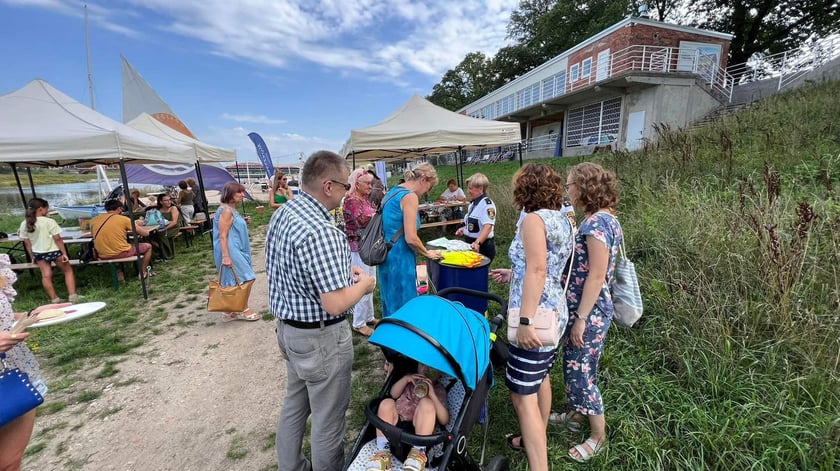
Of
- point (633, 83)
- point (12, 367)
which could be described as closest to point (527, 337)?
point (12, 367)

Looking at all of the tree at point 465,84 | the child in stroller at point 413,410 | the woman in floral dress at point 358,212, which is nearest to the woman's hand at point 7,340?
the child in stroller at point 413,410

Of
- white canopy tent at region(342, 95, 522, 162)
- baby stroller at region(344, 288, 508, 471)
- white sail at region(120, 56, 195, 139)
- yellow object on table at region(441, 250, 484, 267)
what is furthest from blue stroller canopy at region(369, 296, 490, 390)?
white sail at region(120, 56, 195, 139)

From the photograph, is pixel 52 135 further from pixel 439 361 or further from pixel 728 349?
pixel 728 349

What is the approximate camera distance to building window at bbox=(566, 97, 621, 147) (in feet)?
65.0

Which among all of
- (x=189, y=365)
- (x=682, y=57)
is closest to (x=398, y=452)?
(x=189, y=365)

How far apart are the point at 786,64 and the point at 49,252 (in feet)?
76.0

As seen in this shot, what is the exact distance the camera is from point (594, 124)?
21.5 m

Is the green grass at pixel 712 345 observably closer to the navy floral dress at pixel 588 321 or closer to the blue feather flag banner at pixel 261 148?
the navy floral dress at pixel 588 321

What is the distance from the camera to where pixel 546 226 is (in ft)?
5.61

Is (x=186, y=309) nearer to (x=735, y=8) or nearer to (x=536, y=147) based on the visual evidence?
(x=536, y=147)

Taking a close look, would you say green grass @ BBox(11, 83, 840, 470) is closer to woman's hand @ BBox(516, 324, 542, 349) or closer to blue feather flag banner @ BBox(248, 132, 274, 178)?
woman's hand @ BBox(516, 324, 542, 349)

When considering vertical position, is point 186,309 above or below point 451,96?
below

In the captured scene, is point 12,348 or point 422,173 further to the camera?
point 422,173

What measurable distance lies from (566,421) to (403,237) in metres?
1.89
